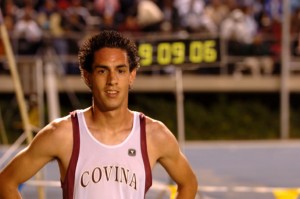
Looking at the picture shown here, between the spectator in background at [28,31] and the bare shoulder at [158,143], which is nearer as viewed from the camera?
the bare shoulder at [158,143]

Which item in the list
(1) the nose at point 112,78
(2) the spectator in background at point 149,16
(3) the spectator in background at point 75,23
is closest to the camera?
(1) the nose at point 112,78

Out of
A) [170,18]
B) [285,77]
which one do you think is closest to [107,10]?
[170,18]

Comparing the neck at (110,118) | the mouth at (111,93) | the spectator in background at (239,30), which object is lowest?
the spectator in background at (239,30)

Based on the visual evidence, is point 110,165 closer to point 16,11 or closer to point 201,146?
point 201,146

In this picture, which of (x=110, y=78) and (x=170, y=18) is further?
(x=170, y=18)

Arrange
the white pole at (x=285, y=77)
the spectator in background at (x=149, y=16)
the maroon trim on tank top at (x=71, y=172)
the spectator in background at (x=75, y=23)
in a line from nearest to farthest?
the maroon trim on tank top at (x=71, y=172) < the white pole at (x=285, y=77) < the spectator in background at (x=149, y=16) < the spectator in background at (x=75, y=23)

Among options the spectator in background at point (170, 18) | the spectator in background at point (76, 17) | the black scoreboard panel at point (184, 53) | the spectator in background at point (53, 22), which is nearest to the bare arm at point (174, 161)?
the black scoreboard panel at point (184, 53)

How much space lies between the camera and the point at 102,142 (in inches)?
169

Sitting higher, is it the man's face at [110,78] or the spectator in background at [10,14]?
the man's face at [110,78]

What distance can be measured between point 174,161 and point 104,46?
648mm

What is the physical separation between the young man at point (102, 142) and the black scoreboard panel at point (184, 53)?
6701mm

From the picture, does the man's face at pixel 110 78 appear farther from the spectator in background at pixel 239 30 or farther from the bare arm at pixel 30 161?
the spectator in background at pixel 239 30

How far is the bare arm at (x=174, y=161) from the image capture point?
4.42m

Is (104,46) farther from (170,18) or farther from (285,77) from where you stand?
(285,77)
